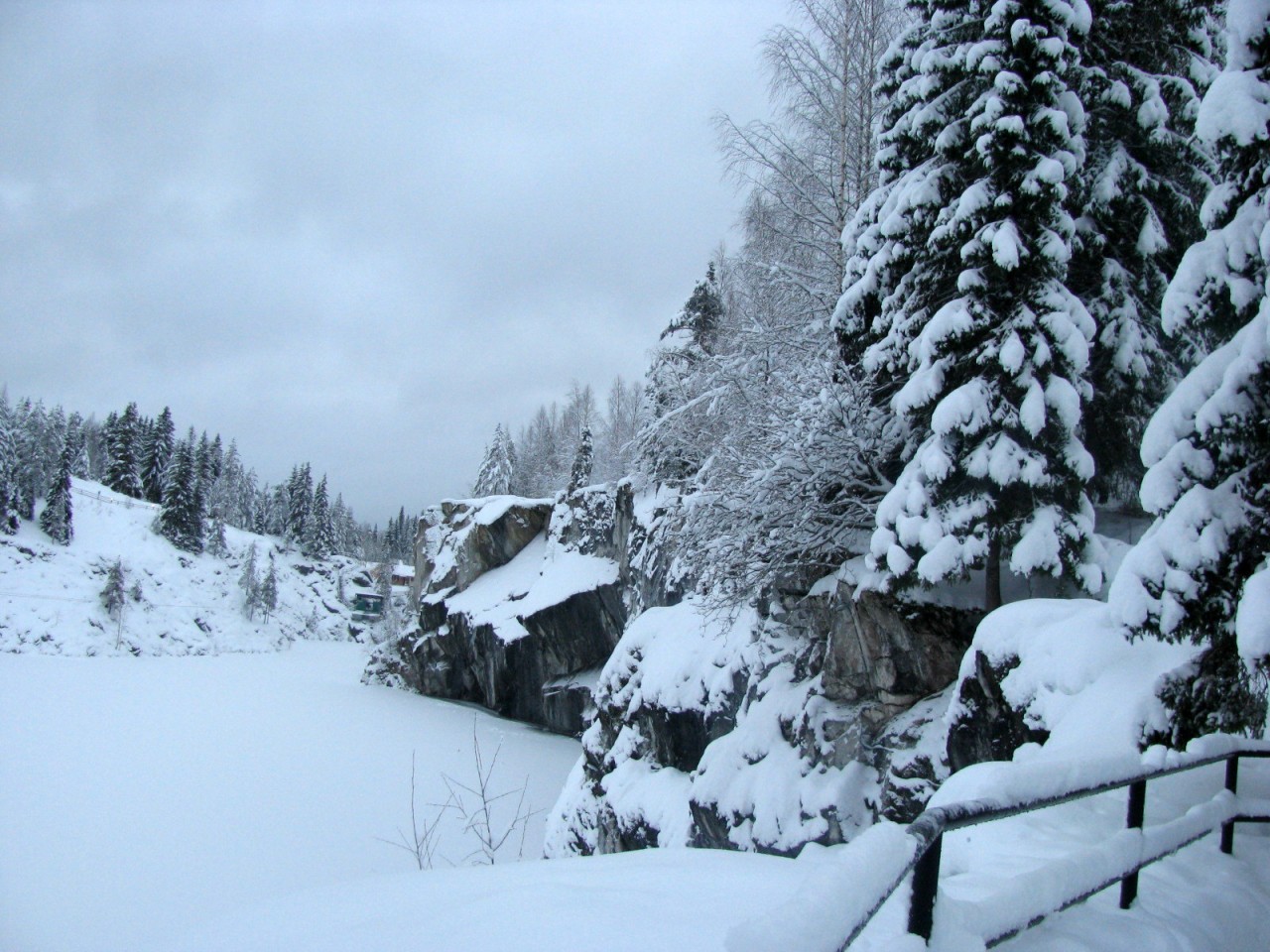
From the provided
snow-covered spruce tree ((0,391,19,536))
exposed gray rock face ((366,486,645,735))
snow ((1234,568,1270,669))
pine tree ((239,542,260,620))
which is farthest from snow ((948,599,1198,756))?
pine tree ((239,542,260,620))

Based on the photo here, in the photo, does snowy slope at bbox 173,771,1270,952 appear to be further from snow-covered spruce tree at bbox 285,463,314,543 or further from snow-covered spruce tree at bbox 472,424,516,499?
snow-covered spruce tree at bbox 285,463,314,543

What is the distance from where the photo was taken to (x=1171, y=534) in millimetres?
4004

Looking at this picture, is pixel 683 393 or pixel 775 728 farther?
pixel 683 393

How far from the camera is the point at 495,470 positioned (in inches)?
2066

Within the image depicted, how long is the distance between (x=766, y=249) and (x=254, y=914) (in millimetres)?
13689

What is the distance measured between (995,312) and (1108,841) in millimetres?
6316

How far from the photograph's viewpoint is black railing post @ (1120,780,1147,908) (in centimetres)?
272

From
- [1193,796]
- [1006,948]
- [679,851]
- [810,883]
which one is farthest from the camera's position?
[679,851]

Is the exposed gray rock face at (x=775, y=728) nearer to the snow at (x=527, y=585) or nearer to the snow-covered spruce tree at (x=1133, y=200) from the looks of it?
the snow-covered spruce tree at (x=1133, y=200)

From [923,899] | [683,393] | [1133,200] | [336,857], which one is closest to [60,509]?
[336,857]

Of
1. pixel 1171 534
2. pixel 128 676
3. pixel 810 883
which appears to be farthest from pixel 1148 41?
pixel 128 676

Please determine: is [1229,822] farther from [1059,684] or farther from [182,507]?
[182,507]

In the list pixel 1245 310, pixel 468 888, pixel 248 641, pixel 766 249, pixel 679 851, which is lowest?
pixel 248 641

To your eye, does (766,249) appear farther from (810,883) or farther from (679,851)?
(810,883)
